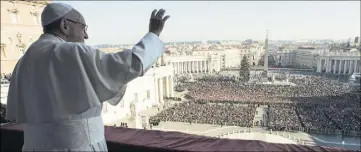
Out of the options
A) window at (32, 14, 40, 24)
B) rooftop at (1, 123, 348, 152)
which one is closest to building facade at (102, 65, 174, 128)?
window at (32, 14, 40, 24)

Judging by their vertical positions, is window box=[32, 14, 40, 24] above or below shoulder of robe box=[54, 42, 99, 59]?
above

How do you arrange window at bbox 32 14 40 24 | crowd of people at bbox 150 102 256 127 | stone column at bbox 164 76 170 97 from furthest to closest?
stone column at bbox 164 76 170 97 → crowd of people at bbox 150 102 256 127 → window at bbox 32 14 40 24

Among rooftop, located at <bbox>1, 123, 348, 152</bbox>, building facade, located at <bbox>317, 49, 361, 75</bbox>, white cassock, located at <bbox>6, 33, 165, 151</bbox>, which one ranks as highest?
white cassock, located at <bbox>6, 33, 165, 151</bbox>

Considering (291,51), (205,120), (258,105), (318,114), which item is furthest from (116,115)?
(291,51)

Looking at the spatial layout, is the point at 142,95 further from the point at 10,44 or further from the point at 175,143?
the point at 175,143

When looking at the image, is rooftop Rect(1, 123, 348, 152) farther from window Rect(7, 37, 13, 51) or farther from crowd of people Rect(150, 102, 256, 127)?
crowd of people Rect(150, 102, 256, 127)

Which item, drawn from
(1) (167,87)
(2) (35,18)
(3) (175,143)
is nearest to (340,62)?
(1) (167,87)

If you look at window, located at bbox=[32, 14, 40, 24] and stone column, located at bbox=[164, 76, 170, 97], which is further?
stone column, located at bbox=[164, 76, 170, 97]

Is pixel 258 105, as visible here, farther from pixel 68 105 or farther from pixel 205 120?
pixel 68 105
